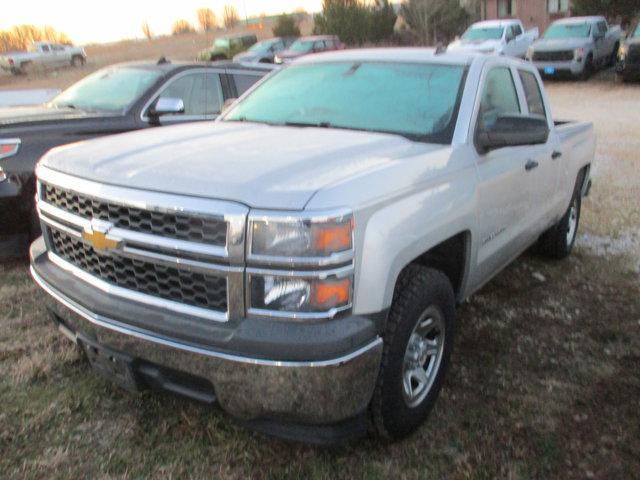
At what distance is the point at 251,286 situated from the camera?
2.34 meters

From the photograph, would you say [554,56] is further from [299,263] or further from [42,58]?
[42,58]

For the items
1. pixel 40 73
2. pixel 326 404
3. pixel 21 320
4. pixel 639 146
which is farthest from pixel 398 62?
pixel 40 73

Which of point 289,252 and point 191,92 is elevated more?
point 191,92

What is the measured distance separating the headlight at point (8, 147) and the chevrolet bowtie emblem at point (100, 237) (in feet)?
8.26

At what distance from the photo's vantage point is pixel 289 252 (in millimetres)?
2299

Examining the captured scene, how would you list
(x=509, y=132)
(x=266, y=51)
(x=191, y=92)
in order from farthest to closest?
1. (x=266, y=51)
2. (x=191, y=92)
3. (x=509, y=132)

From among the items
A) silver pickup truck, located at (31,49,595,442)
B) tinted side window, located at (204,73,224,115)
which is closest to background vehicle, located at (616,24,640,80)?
tinted side window, located at (204,73,224,115)

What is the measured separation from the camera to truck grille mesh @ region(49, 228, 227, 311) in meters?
2.44

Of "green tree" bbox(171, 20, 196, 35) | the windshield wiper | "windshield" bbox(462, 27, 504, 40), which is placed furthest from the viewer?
"green tree" bbox(171, 20, 196, 35)

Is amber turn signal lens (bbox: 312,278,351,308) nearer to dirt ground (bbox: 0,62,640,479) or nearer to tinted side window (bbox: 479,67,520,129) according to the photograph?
dirt ground (bbox: 0,62,640,479)

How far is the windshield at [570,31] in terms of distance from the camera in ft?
71.6

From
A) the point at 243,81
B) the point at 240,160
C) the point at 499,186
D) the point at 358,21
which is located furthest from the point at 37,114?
the point at 358,21

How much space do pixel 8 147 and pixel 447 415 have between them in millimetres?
3713

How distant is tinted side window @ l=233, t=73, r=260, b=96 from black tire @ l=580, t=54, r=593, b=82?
17.6 m
